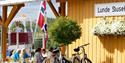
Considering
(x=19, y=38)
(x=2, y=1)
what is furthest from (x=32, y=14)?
(x=2, y=1)

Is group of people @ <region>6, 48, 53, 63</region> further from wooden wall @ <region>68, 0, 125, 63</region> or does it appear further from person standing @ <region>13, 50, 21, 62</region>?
wooden wall @ <region>68, 0, 125, 63</region>

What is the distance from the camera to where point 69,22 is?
11.2 metres

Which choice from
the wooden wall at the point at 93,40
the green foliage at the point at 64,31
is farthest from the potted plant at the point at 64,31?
the wooden wall at the point at 93,40

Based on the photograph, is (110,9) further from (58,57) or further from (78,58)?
(58,57)

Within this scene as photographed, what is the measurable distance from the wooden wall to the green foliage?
68 cm

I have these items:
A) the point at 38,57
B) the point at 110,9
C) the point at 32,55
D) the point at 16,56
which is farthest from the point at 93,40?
the point at 16,56

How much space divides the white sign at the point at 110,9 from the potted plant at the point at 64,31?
0.82 metres

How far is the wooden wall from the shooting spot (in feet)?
36.8

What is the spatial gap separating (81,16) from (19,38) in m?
7.74

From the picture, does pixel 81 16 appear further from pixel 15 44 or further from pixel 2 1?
pixel 15 44

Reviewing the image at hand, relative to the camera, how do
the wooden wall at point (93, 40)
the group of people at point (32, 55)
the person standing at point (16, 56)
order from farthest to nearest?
the person standing at point (16, 56) → the group of people at point (32, 55) → the wooden wall at point (93, 40)

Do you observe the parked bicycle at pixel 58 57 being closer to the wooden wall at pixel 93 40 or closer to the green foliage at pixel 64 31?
the green foliage at pixel 64 31

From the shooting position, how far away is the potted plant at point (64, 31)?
36.6 feet

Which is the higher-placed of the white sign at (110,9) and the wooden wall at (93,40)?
the white sign at (110,9)
